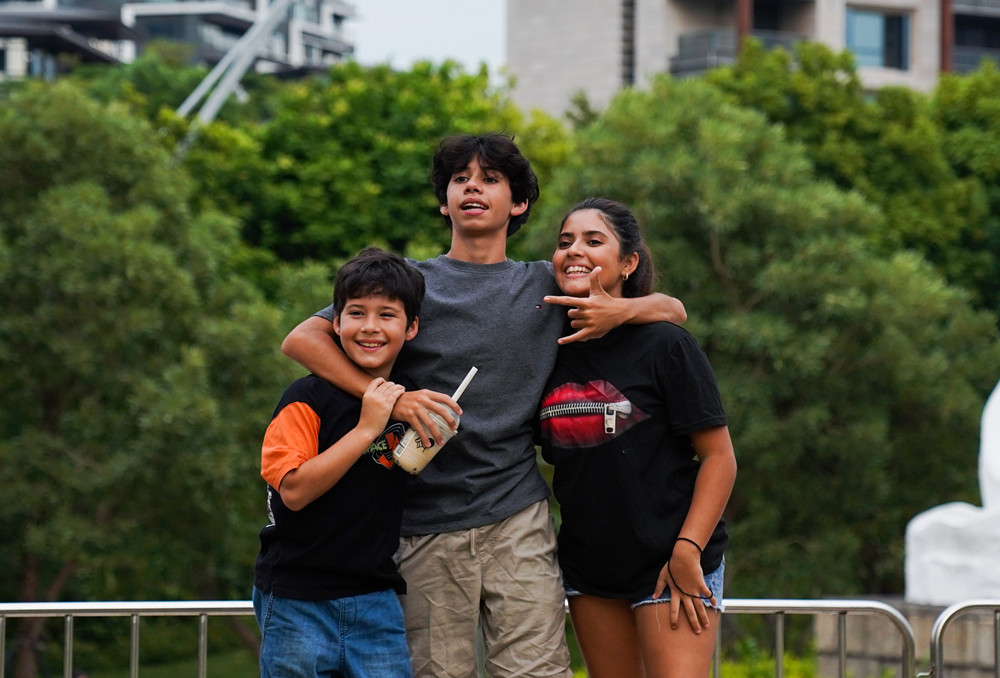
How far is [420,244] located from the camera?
19.4m

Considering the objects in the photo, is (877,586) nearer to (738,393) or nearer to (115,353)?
(738,393)

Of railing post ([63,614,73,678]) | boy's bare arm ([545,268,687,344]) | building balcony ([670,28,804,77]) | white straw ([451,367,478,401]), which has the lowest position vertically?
railing post ([63,614,73,678])

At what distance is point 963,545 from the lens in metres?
11.0

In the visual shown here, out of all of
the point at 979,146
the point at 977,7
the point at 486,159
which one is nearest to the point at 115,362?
the point at 486,159

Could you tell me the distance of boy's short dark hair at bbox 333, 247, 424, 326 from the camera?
3.64 metres

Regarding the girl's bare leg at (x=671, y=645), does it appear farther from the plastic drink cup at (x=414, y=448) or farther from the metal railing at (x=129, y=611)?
the metal railing at (x=129, y=611)

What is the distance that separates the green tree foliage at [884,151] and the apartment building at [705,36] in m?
9.96

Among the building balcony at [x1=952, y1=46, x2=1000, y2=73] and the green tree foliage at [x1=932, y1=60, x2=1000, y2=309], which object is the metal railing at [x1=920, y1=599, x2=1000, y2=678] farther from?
the building balcony at [x1=952, y1=46, x2=1000, y2=73]

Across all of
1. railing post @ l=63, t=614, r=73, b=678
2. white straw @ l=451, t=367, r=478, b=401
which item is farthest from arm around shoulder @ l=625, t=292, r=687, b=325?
railing post @ l=63, t=614, r=73, b=678

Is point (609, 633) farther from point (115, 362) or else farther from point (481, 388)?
point (115, 362)

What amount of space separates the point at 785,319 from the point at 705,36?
17.4 metres

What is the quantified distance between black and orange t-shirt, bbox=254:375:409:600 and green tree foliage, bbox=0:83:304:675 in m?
10.1

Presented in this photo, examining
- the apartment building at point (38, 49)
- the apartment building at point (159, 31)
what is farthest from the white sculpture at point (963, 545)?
the apartment building at point (159, 31)

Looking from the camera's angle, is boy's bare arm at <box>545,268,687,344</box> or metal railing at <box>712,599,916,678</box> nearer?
boy's bare arm at <box>545,268,687,344</box>
